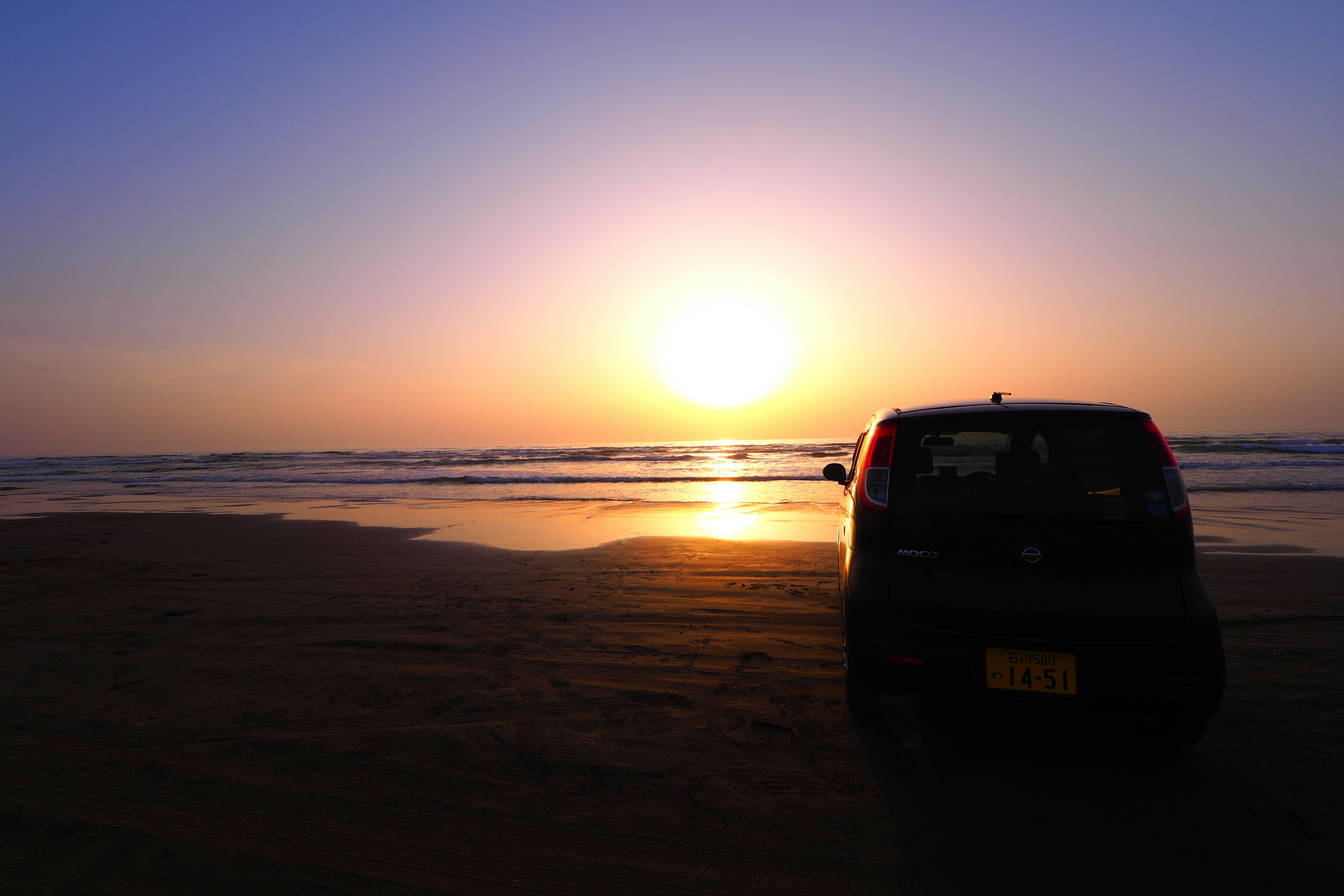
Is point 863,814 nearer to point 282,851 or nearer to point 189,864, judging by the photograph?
point 282,851

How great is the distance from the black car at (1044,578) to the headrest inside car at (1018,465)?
14 millimetres

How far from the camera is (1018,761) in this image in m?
3.29

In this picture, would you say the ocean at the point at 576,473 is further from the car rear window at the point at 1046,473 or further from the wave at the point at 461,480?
the car rear window at the point at 1046,473

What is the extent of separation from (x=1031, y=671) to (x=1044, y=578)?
43 cm

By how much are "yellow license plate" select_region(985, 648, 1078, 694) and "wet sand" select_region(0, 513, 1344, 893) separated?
508mm

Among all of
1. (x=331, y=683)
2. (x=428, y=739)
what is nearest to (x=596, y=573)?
(x=331, y=683)

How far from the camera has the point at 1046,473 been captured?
3.32 metres

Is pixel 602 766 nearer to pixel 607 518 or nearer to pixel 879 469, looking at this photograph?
pixel 879 469

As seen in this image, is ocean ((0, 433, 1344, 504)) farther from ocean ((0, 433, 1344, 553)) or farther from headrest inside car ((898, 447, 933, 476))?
headrest inside car ((898, 447, 933, 476))

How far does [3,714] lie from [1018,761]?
5.94 meters

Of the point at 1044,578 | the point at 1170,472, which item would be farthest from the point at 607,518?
the point at 1170,472

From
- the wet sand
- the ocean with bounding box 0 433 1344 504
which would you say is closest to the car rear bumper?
the wet sand

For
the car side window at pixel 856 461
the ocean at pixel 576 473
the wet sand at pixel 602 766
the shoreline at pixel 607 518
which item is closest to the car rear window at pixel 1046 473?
the car side window at pixel 856 461

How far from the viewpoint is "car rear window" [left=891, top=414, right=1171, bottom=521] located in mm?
3072
